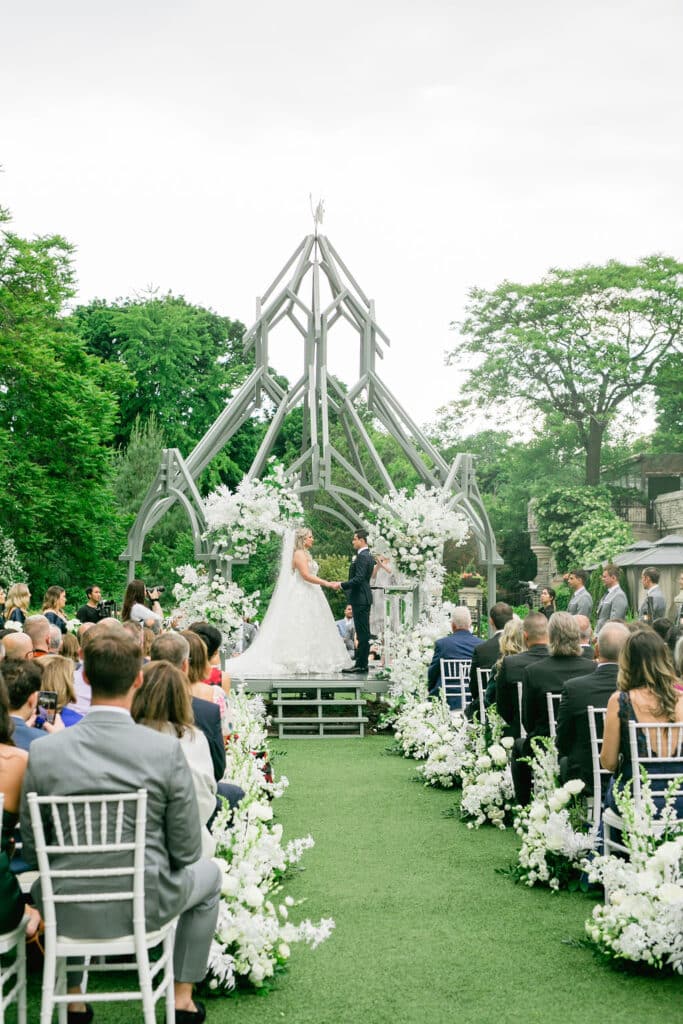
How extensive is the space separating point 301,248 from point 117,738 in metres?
13.8

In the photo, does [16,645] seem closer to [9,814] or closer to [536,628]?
[9,814]

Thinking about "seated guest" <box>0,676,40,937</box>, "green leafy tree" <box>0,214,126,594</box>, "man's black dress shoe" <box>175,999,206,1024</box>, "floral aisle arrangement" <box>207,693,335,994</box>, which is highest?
"green leafy tree" <box>0,214,126,594</box>

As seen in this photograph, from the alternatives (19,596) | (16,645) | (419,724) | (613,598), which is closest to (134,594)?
(19,596)

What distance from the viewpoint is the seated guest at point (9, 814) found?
401 centimetres

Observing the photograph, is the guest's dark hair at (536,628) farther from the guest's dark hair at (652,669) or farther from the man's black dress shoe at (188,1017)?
the man's black dress shoe at (188,1017)

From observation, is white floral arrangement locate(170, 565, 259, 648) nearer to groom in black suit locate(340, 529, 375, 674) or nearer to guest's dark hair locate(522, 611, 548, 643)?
groom in black suit locate(340, 529, 375, 674)

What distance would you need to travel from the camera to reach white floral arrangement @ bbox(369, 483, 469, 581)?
48.6 ft

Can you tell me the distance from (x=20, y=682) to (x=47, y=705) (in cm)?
78

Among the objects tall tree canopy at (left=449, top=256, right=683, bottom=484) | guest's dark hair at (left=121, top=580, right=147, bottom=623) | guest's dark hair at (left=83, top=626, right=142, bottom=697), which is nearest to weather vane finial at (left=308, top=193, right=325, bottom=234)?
guest's dark hair at (left=121, top=580, right=147, bottom=623)

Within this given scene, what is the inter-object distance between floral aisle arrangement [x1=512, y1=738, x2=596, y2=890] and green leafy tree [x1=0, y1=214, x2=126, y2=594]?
24981 mm

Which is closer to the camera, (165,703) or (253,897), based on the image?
(165,703)

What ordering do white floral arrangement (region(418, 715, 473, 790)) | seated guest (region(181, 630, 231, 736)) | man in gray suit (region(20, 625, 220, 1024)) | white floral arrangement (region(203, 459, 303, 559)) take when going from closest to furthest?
man in gray suit (region(20, 625, 220, 1024)) → seated guest (region(181, 630, 231, 736)) → white floral arrangement (region(418, 715, 473, 790)) → white floral arrangement (region(203, 459, 303, 559))

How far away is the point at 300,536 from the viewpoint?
15.2 metres

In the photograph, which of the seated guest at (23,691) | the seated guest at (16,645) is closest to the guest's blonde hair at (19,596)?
the seated guest at (16,645)
